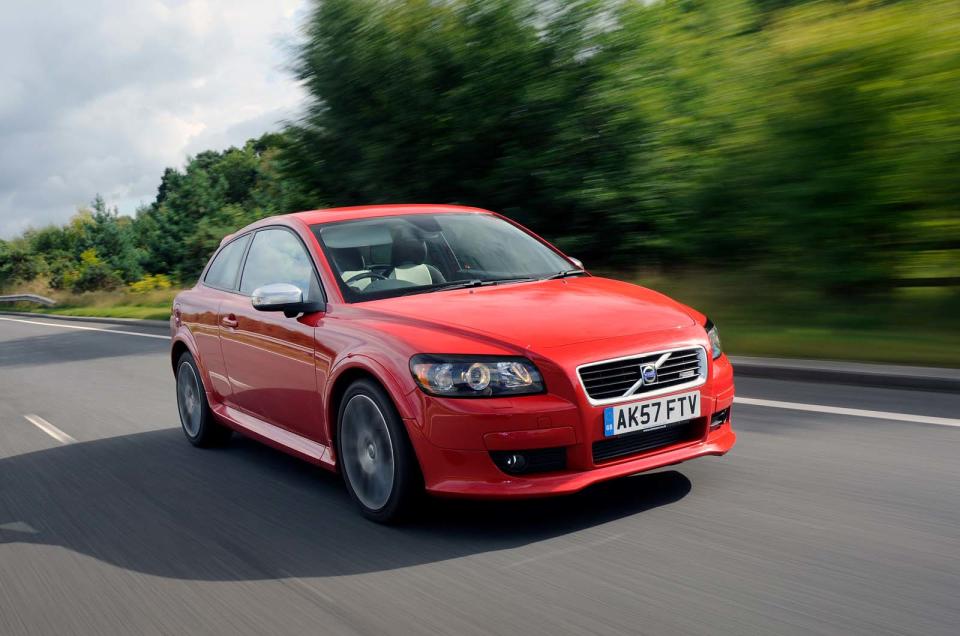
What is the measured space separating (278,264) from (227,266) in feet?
3.69

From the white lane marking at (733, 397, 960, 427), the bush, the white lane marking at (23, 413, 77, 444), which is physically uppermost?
the white lane marking at (733, 397, 960, 427)

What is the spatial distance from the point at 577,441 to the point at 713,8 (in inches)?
513

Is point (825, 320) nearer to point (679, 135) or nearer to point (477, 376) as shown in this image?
point (679, 135)

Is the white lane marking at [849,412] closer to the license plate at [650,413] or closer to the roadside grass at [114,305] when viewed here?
the license plate at [650,413]

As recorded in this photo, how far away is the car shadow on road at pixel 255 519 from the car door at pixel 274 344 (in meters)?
0.41

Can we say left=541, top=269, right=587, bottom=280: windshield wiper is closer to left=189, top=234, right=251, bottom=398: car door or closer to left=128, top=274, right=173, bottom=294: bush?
left=189, top=234, right=251, bottom=398: car door

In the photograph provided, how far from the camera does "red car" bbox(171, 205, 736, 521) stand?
421cm

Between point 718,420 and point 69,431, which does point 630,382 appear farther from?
point 69,431

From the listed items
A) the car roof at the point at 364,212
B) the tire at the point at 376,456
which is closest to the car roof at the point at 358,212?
the car roof at the point at 364,212

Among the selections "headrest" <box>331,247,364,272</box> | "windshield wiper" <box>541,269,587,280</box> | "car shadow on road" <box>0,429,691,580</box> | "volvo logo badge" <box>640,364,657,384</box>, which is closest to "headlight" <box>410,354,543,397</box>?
"volvo logo badge" <box>640,364,657,384</box>

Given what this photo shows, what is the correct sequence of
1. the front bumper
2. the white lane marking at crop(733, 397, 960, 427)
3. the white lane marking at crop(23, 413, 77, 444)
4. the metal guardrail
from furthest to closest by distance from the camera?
the metal guardrail → the white lane marking at crop(23, 413, 77, 444) → the white lane marking at crop(733, 397, 960, 427) → the front bumper

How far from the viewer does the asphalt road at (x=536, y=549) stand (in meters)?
3.46

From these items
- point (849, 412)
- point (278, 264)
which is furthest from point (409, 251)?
point (849, 412)

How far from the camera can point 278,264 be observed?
5996 millimetres
